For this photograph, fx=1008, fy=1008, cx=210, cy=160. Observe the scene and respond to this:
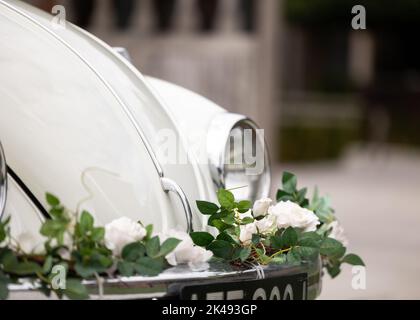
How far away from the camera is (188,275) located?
2248 millimetres

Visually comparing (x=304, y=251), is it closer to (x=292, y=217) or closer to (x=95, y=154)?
(x=292, y=217)

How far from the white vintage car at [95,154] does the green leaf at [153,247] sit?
5 cm

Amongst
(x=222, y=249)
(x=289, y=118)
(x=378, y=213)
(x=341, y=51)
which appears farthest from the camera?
(x=341, y=51)

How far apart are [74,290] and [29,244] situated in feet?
0.50

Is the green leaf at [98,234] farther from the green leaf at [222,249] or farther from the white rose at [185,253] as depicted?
the green leaf at [222,249]

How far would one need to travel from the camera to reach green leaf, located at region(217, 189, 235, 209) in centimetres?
250

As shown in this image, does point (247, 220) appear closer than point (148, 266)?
No

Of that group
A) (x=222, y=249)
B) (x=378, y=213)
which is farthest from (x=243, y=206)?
(x=378, y=213)

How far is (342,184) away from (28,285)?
9977 mm

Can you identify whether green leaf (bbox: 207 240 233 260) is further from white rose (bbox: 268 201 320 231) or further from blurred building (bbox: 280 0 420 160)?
blurred building (bbox: 280 0 420 160)

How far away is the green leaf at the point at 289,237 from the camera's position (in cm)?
247

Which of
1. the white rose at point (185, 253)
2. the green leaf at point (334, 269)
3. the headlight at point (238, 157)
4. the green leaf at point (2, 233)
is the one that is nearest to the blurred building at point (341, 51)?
the headlight at point (238, 157)

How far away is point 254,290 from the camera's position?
236 centimetres

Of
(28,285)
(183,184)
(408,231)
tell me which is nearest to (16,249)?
(28,285)
